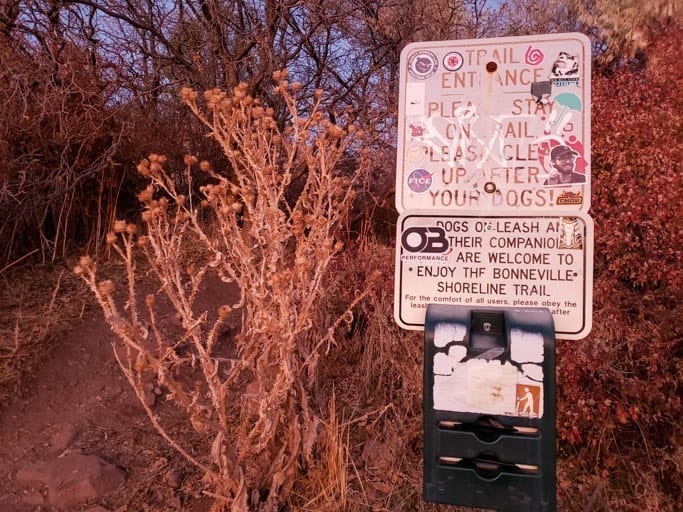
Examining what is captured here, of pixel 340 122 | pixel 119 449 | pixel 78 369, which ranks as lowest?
pixel 119 449

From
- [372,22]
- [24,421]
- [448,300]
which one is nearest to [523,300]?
[448,300]

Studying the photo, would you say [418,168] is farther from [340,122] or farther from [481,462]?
[340,122]

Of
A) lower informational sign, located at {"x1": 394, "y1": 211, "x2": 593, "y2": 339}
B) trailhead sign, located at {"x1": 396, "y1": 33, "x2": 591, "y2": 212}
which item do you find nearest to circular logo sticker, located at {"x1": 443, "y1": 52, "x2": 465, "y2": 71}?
trailhead sign, located at {"x1": 396, "y1": 33, "x2": 591, "y2": 212}

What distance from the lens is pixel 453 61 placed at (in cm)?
205

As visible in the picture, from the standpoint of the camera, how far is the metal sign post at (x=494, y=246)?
1774 millimetres

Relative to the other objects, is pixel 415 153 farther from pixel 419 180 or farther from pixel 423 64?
pixel 423 64

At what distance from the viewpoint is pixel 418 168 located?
2.04m

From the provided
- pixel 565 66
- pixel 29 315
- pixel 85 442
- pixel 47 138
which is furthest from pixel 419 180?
pixel 47 138

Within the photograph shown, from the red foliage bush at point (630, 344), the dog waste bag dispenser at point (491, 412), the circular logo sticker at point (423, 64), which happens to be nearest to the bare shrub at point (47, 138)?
the circular logo sticker at point (423, 64)

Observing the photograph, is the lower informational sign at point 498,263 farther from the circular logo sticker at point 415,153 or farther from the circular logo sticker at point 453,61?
the circular logo sticker at point 453,61

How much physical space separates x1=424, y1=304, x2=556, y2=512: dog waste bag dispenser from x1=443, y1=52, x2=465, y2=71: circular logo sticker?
837mm

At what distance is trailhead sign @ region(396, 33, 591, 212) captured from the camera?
193 centimetres

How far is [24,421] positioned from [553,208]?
Answer: 3.37 m

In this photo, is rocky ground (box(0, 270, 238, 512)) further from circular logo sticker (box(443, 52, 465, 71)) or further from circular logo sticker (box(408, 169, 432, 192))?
circular logo sticker (box(443, 52, 465, 71))
